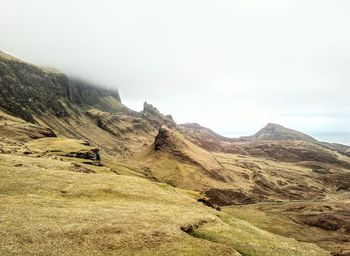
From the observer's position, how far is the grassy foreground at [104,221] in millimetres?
44938

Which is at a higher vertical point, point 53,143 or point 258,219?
point 53,143

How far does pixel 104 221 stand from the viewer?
52.6 metres

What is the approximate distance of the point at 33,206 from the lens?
5647 cm

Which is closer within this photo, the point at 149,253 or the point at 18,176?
the point at 149,253

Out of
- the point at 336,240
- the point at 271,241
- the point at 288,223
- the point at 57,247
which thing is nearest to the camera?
the point at 57,247

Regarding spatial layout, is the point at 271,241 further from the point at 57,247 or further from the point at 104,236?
the point at 57,247

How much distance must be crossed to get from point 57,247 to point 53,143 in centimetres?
13494

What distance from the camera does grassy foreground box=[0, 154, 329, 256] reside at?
147ft

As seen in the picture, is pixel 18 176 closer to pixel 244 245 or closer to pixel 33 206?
pixel 33 206

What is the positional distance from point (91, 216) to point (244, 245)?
67.2ft

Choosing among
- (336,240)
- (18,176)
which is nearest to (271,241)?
(18,176)

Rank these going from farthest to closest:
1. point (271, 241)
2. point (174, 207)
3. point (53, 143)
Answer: point (53, 143) → point (174, 207) → point (271, 241)

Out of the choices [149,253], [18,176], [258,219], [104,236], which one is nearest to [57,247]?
[104,236]

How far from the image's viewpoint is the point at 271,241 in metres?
62.2
